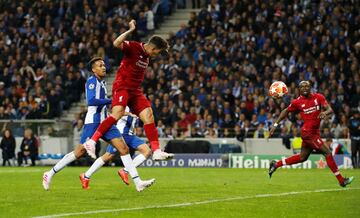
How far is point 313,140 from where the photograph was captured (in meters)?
20.2

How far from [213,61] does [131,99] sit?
69.6ft

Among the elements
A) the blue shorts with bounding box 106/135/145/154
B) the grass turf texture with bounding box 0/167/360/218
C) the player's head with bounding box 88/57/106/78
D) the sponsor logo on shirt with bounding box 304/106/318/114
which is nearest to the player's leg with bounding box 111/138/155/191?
the grass turf texture with bounding box 0/167/360/218

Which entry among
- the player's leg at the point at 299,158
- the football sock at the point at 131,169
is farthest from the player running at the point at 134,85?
the player's leg at the point at 299,158

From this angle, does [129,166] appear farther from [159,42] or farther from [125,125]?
[125,125]

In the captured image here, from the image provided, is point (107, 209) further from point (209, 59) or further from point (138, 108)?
point (209, 59)

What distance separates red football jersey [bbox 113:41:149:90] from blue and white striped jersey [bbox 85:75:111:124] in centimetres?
120

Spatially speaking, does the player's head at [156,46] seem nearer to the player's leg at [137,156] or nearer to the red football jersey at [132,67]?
the red football jersey at [132,67]

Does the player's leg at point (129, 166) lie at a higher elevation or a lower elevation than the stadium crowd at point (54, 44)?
lower

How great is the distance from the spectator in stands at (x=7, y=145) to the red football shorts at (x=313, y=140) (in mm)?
17428

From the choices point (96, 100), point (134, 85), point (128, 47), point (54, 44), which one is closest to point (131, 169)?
point (134, 85)

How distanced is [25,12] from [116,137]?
29099 millimetres

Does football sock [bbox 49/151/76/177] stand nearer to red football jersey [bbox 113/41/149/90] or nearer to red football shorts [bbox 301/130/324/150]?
red football jersey [bbox 113/41/149/90]

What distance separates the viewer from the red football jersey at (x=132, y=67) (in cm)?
1563

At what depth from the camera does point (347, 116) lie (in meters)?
32.0
